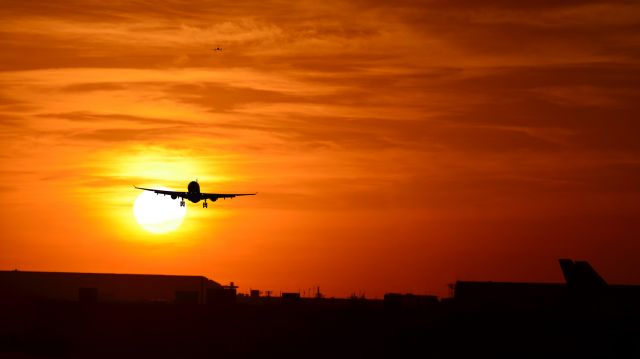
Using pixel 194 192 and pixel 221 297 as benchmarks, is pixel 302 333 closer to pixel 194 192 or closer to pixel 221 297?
pixel 194 192

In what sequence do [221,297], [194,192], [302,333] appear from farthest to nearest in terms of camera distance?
[221,297] < [194,192] < [302,333]

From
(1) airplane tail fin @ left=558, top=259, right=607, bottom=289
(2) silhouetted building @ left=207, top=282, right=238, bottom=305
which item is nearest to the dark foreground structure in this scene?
(1) airplane tail fin @ left=558, top=259, right=607, bottom=289

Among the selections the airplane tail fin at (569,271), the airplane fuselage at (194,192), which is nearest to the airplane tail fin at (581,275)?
the airplane tail fin at (569,271)

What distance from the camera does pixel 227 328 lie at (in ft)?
324

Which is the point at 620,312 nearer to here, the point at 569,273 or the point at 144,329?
the point at 569,273

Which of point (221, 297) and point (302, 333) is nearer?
point (302, 333)

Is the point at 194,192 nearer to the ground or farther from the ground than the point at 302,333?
farther from the ground

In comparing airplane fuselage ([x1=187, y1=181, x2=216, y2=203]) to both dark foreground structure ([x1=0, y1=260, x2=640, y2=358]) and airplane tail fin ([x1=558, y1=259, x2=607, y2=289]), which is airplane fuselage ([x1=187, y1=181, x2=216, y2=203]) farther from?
airplane tail fin ([x1=558, y1=259, x2=607, y2=289])

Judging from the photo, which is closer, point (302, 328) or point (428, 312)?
point (302, 328)

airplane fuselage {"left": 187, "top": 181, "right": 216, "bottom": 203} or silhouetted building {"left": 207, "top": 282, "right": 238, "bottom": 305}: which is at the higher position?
airplane fuselage {"left": 187, "top": 181, "right": 216, "bottom": 203}

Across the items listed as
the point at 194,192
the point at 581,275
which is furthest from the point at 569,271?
the point at 194,192

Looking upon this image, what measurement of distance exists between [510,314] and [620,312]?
19901 millimetres

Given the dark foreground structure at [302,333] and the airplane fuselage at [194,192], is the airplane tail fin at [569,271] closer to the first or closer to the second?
the dark foreground structure at [302,333]

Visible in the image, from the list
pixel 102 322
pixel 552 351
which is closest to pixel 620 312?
pixel 552 351
